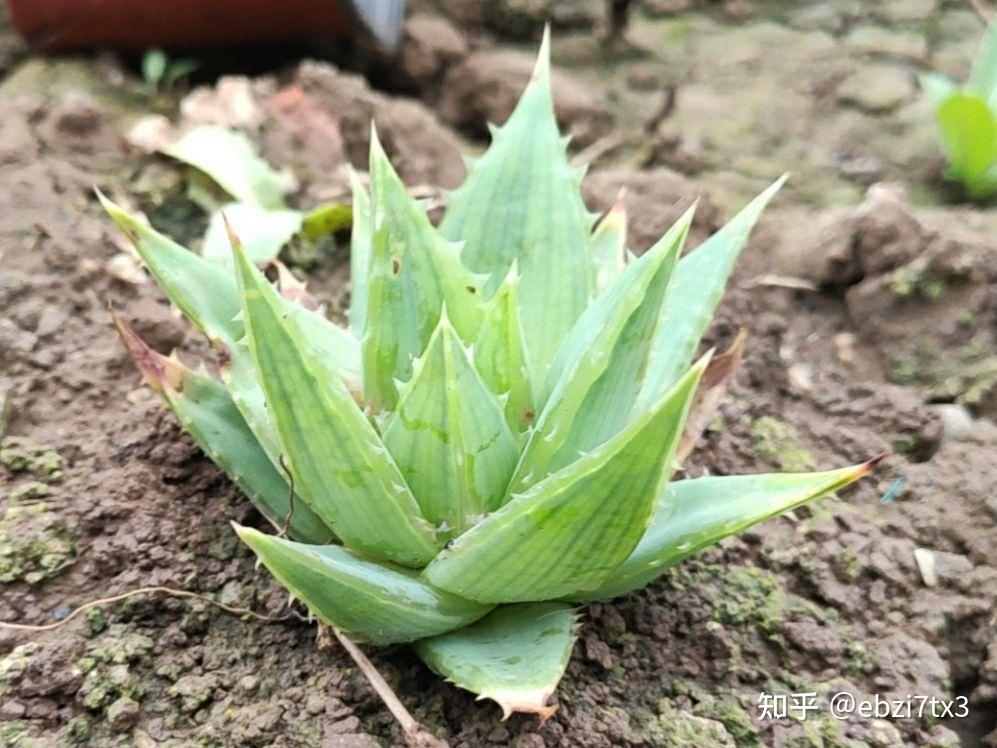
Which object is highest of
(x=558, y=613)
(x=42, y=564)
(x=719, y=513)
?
(x=719, y=513)

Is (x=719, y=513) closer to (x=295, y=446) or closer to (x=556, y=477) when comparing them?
(x=556, y=477)

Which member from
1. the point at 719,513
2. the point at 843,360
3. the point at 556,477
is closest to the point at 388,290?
the point at 556,477

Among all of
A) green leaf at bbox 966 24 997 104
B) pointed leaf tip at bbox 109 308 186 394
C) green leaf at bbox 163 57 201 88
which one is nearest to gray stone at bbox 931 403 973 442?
green leaf at bbox 966 24 997 104

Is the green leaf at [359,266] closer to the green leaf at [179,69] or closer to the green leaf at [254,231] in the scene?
the green leaf at [254,231]

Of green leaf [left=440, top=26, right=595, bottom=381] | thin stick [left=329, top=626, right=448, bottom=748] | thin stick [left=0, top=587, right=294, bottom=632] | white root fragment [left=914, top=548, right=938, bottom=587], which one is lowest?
thin stick [left=0, top=587, right=294, bottom=632]

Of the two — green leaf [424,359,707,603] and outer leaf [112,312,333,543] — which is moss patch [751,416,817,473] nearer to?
green leaf [424,359,707,603]

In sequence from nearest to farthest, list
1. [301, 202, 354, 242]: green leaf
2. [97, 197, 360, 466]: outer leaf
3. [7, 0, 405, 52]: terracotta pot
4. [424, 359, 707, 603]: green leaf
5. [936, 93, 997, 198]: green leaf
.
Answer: [424, 359, 707, 603]: green leaf
[97, 197, 360, 466]: outer leaf
[301, 202, 354, 242]: green leaf
[936, 93, 997, 198]: green leaf
[7, 0, 405, 52]: terracotta pot

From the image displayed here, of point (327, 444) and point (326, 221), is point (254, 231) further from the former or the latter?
point (327, 444)
